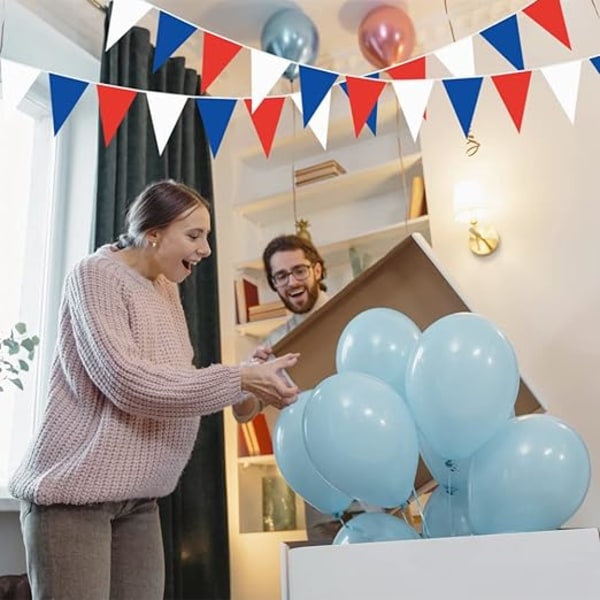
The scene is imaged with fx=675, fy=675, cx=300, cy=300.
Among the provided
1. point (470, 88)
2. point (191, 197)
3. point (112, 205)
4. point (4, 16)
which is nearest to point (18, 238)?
point (112, 205)

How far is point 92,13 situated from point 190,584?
6.93ft

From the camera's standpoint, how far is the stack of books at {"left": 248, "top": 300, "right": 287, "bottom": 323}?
286cm

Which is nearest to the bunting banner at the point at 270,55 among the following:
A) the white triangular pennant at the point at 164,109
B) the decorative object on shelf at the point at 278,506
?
the white triangular pennant at the point at 164,109

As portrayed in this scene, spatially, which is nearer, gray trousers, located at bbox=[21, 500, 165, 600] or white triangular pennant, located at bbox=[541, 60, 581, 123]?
gray trousers, located at bbox=[21, 500, 165, 600]

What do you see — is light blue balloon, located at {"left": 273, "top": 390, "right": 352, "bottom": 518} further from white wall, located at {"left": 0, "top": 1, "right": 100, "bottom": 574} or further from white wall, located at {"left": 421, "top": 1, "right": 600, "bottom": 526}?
white wall, located at {"left": 0, "top": 1, "right": 100, "bottom": 574}

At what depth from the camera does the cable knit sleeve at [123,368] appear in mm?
1254

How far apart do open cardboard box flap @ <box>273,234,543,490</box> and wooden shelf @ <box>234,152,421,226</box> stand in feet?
3.59

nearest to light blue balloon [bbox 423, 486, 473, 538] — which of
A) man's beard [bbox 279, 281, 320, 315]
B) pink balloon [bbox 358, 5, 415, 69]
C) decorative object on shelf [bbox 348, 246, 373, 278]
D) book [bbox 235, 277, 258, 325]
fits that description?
man's beard [bbox 279, 281, 320, 315]

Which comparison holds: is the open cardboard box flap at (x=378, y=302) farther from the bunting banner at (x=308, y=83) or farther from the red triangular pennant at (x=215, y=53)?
the red triangular pennant at (x=215, y=53)

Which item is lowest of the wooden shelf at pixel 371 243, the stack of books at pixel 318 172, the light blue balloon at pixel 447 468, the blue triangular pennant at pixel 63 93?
the light blue balloon at pixel 447 468

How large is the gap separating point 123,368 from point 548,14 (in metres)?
1.48

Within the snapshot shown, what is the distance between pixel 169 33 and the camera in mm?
1793

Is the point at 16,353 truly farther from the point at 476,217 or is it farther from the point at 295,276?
the point at 476,217

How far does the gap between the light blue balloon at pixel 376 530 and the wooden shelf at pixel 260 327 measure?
60.5 inches
